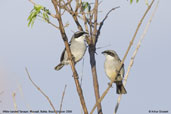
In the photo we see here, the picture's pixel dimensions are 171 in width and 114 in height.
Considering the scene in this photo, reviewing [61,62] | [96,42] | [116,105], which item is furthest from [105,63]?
[116,105]

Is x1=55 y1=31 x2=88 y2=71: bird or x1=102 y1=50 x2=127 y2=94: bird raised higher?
x1=55 y1=31 x2=88 y2=71: bird

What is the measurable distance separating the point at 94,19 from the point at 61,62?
2.22 m

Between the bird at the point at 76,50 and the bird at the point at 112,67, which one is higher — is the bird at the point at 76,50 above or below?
above

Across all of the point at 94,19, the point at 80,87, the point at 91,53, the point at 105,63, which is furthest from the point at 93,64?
the point at 105,63

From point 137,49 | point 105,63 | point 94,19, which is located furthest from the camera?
point 105,63

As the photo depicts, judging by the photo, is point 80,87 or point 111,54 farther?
point 111,54

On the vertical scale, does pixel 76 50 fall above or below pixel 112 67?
above

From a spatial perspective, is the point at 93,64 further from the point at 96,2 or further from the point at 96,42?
the point at 96,2

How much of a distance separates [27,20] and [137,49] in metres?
1.46

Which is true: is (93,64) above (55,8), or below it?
below

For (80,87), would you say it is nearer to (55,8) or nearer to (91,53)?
(55,8)

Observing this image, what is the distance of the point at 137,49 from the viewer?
118 inches

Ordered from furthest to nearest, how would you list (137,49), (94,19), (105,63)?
(105,63), (94,19), (137,49)

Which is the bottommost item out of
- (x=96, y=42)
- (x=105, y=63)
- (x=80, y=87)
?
(x=105, y=63)
